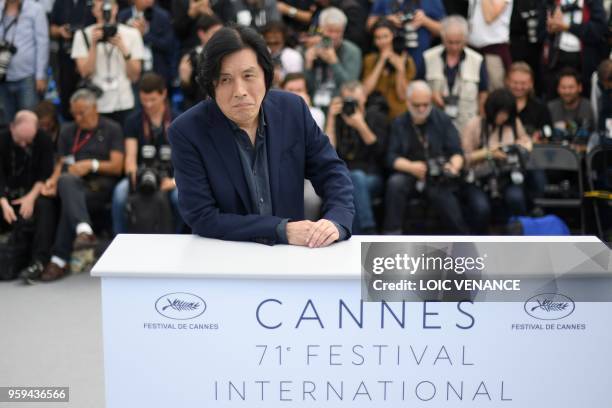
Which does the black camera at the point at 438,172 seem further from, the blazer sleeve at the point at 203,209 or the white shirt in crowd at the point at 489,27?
the blazer sleeve at the point at 203,209

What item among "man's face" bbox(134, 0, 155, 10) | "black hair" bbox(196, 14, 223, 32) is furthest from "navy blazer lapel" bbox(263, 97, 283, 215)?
"man's face" bbox(134, 0, 155, 10)

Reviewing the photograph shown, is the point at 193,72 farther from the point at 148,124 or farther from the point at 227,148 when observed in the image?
the point at 227,148

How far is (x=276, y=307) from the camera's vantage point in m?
2.12

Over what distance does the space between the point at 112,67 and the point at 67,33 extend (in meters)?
0.66

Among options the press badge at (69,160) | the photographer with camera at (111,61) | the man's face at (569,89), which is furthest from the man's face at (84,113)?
the man's face at (569,89)

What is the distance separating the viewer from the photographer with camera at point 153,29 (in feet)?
22.0

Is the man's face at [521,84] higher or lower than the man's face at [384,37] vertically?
lower

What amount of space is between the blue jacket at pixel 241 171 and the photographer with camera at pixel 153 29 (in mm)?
4098

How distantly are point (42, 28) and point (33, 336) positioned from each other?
125 inches

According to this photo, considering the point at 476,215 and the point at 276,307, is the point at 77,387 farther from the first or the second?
the point at 476,215

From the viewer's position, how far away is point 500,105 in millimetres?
5891

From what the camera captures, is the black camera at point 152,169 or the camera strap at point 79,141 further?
the camera strap at point 79,141

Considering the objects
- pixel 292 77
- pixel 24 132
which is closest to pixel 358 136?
pixel 292 77

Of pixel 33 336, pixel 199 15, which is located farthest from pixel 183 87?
pixel 33 336
